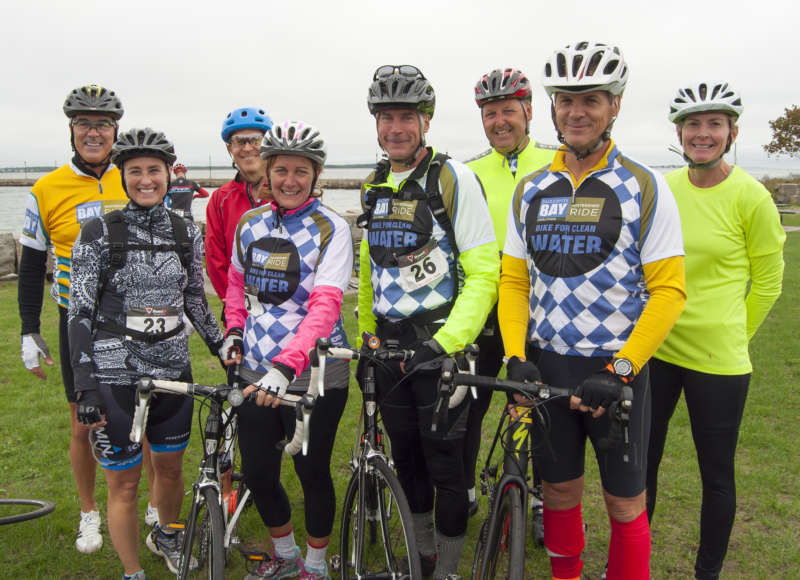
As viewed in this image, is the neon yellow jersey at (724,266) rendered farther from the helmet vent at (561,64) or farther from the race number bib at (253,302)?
the race number bib at (253,302)

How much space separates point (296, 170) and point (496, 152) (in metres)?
1.58

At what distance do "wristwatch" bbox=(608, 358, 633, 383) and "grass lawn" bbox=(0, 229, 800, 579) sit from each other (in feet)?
6.41

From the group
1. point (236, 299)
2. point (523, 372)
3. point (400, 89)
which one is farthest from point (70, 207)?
point (523, 372)

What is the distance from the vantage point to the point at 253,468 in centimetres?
351

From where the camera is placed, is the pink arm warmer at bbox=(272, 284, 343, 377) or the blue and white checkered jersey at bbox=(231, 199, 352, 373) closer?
the pink arm warmer at bbox=(272, 284, 343, 377)

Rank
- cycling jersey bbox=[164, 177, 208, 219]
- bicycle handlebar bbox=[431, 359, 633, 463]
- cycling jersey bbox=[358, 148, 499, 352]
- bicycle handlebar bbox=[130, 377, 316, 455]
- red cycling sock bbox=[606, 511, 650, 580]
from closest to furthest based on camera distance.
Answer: bicycle handlebar bbox=[431, 359, 633, 463] → bicycle handlebar bbox=[130, 377, 316, 455] → red cycling sock bbox=[606, 511, 650, 580] → cycling jersey bbox=[358, 148, 499, 352] → cycling jersey bbox=[164, 177, 208, 219]

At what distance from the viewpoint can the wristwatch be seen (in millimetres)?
2676

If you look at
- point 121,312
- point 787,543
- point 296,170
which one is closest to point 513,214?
point 296,170

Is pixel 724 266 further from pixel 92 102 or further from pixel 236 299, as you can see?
pixel 92 102

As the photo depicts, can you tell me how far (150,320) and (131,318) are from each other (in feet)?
0.33

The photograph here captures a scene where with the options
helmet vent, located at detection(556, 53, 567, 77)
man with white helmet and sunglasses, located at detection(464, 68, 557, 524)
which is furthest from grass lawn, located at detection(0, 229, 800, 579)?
helmet vent, located at detection(556, 53, 567, 77)

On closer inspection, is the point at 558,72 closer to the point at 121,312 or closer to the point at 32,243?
the point at 121,312

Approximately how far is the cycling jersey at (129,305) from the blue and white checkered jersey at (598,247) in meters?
2.08

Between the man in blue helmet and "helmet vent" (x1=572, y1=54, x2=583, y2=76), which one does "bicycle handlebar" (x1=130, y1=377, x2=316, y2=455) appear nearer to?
the man in blue helmet
